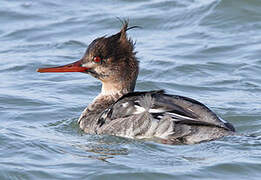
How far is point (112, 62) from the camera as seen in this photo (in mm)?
8523

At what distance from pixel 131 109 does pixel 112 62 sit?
1039 mm

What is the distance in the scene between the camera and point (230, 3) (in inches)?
565

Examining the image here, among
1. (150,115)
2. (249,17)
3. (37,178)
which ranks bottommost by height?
(37,178)

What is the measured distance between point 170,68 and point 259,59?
5.26 ft

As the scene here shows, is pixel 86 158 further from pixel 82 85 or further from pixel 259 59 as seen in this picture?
pixel 259 59

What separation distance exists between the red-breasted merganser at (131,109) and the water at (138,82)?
4.9 inches

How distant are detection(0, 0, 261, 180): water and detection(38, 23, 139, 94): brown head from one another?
2.44 ft

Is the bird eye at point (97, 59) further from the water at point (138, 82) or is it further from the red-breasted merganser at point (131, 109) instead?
the water at point (138, 82)

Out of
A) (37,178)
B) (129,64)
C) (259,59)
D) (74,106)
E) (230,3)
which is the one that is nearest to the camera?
(37,178)

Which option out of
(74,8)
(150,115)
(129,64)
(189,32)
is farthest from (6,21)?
(150,115)

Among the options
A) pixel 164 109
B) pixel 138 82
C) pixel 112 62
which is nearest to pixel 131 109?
pixel 164 109

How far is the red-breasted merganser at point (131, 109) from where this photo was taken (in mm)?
7336

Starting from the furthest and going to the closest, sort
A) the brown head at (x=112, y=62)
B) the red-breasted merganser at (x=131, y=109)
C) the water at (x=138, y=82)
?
the brown head at (x=112, y=62), the red-breasted merganser at (x=131, y=109), the water at (x=138, y=82)

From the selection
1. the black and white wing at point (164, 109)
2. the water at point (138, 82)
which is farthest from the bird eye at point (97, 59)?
the water at point (138, 82)
